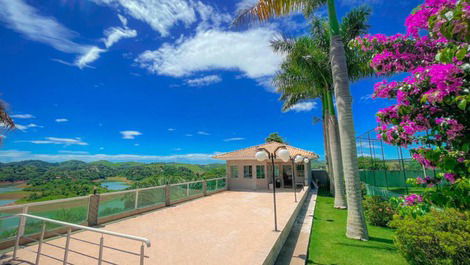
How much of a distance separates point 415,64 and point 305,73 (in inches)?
368

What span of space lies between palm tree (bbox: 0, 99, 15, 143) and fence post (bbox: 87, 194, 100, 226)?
4.21m

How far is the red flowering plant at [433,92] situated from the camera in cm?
158

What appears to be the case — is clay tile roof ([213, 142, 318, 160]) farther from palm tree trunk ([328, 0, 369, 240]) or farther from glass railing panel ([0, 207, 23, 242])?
glass railing panel ([0, 207, 23, 242])

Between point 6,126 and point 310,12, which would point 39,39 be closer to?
point 6,126

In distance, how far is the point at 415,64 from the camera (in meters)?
2.97

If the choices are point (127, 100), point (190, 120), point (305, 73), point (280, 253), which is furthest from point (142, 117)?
point (280, 253)

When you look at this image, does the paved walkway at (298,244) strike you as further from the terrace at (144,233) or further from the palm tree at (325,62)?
the palm tree at (325,62)

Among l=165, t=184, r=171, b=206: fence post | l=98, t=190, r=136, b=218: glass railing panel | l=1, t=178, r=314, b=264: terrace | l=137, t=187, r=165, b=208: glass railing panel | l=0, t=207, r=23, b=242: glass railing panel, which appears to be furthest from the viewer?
l=165, t=184, r=171, b=206: fence post

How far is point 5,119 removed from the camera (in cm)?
692

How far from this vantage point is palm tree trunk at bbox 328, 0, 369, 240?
6.04 m

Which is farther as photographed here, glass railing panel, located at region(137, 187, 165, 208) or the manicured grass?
glass railing panel, located at region(137, 187, 165, 208)

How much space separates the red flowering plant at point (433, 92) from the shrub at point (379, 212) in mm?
6010

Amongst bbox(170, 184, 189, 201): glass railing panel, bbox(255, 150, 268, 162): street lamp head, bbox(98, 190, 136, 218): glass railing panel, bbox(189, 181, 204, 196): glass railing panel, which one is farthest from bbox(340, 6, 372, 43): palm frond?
bbox(98, 190, 136, 218): glass railing panel

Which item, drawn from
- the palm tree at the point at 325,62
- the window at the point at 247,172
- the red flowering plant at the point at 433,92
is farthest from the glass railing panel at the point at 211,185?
the red flowering plant at the point at 433,92
